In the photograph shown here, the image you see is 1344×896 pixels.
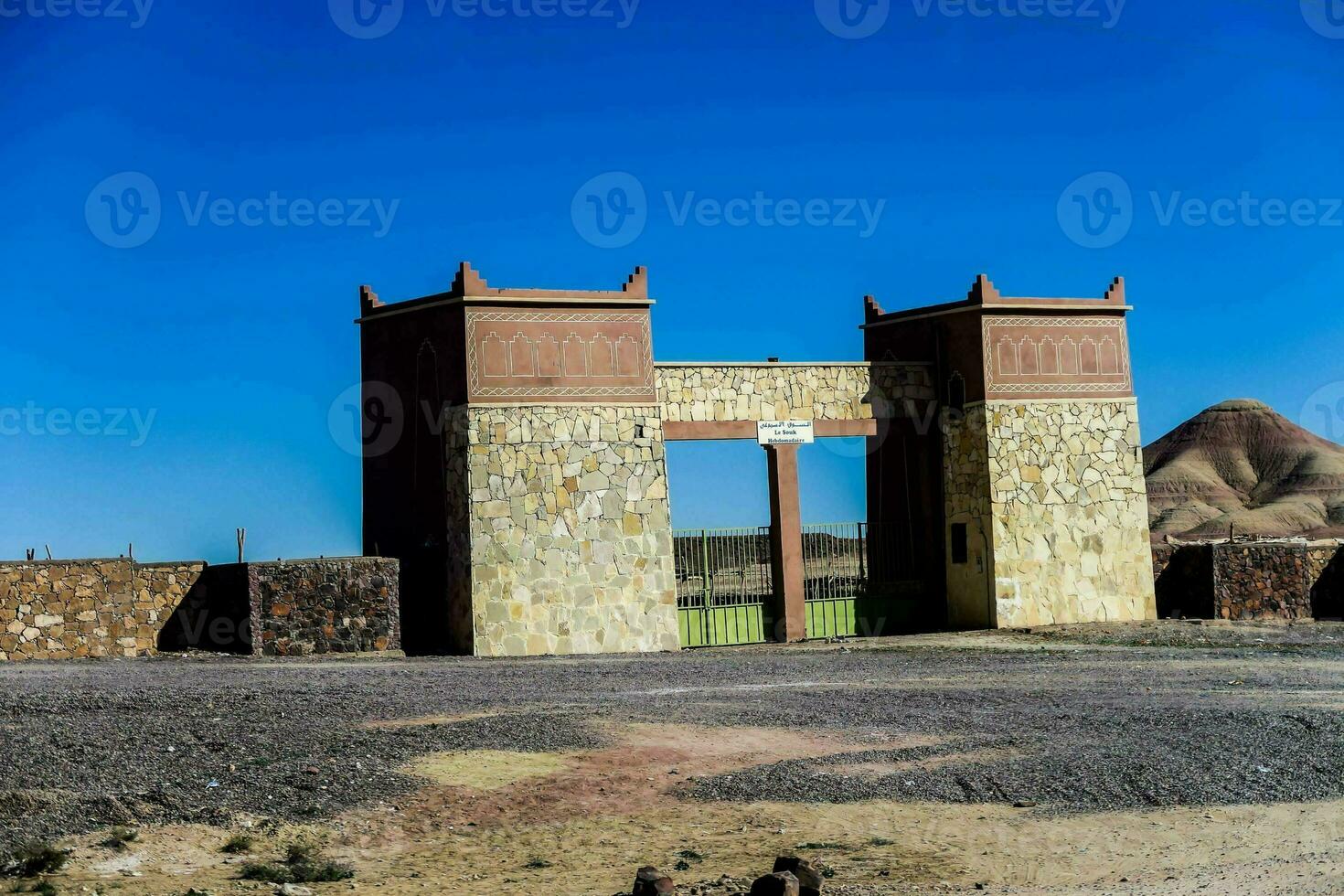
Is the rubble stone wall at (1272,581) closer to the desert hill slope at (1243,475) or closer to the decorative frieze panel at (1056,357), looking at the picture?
the decorative frieze panel at (1056,357)

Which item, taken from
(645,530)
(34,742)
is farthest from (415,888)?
(645,530)

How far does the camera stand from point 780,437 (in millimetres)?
28203

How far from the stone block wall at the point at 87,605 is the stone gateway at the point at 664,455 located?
3.97 m

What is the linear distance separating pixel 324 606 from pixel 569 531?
4.16 meters

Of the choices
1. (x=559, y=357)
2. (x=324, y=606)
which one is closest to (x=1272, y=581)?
(x=559, y=357)

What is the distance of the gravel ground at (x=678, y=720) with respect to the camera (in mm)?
11805

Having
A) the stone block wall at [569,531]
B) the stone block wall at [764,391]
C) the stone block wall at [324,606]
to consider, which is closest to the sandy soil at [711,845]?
the stone block wall at [324,606]

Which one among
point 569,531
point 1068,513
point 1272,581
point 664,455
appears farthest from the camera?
point 1272,581

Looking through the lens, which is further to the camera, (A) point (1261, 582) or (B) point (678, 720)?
(A) point (1261, 582)

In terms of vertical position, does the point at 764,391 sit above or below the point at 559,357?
below

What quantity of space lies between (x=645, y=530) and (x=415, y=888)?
54.4 ft

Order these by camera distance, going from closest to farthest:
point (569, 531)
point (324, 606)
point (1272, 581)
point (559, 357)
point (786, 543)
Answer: point (324, 606) → point (569, 531) → point (559, 357) → point (786, 543) → point (1272, 581)

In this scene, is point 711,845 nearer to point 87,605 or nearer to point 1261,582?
point 87,605

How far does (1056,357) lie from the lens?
2962 cm
